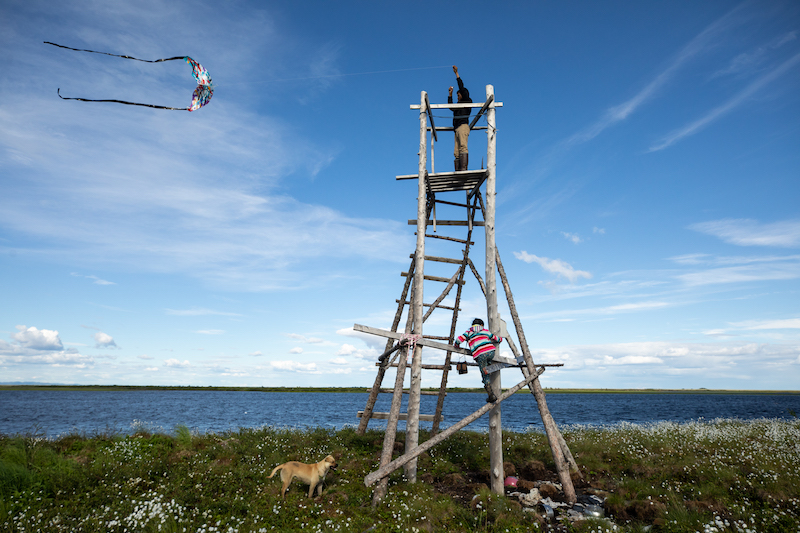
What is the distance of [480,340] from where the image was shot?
909 centimetres

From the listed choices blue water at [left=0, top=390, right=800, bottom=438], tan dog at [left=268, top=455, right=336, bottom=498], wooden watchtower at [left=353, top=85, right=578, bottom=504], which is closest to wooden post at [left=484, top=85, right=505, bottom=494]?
wooden watchtower at [left=353, top=85, right=578, bottom=504]

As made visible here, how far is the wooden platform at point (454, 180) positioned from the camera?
1059 centimetres

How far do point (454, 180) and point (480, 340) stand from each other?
453 cm

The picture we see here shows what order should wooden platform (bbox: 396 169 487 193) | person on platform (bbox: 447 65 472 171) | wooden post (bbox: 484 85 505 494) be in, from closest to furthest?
wooden post (bbox: 484 85 505 494) < wooden platform (bbox: 396 169 487 193) < person on platform (bbox: 447 65 472 171)

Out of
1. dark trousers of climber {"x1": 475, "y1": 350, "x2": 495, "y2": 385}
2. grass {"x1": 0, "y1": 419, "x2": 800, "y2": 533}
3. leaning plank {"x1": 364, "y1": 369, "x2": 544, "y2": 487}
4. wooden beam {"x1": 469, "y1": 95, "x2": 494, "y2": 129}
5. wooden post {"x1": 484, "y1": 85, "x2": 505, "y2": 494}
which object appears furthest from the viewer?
wooden beam {"x1": 469, "y1": 95, "x2": 494, "y2": 129}

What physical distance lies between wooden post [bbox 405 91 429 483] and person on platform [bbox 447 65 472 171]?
1.07 metres

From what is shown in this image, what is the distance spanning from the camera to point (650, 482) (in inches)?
397

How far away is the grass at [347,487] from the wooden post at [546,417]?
1.06 m

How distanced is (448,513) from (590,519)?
2732 mm

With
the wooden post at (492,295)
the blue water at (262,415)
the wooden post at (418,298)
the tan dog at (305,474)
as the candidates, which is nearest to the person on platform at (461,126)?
the wooden post at (492,295)

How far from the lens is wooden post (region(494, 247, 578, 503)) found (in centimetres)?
975

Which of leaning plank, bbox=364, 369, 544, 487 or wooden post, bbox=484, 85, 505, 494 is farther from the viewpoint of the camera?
wooden post, bbox=484, 85, 505, 494

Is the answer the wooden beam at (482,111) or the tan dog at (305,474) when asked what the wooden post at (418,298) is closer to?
the wooden beam at (482,111)

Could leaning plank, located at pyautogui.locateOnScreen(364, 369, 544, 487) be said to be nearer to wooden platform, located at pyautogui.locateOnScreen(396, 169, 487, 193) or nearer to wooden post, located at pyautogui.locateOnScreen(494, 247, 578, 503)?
wooden post, located at pyautogui.locateOnScreen(494, 247, 578, 503)
